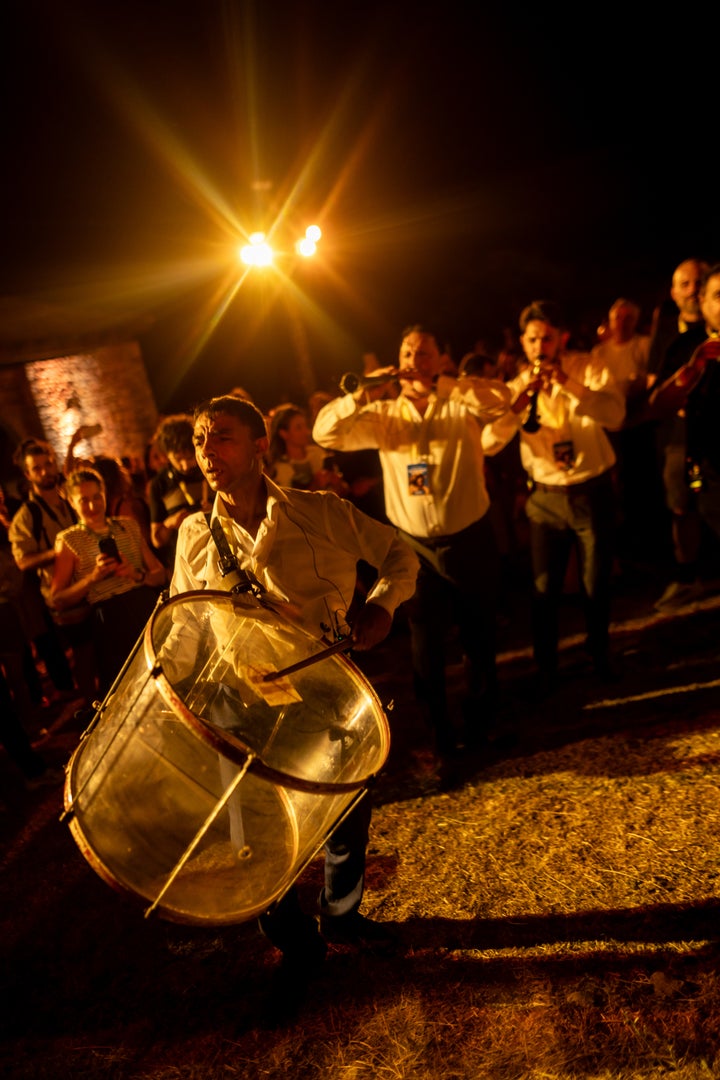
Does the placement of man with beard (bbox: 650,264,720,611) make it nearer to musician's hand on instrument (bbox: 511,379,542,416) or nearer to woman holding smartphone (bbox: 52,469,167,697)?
musician's hand on instrument (bbox: 511,379,542,416)

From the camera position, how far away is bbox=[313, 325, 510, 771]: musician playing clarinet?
4.15 metres

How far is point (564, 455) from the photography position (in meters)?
4.48

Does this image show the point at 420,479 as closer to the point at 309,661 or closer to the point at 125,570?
the point at 125,570

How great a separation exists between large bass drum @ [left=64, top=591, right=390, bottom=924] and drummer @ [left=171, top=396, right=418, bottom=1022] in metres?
0.23

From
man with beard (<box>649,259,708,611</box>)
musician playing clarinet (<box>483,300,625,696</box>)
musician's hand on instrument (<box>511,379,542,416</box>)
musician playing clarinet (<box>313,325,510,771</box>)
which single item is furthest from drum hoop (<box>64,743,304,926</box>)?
man with beard (<box>649,259,708,611</box>)

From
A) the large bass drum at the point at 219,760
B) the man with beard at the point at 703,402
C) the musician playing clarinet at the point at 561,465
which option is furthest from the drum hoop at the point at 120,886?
the man with beard at the point at 703,402

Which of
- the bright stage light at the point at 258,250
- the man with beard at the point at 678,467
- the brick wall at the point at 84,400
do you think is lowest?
the man with beard at the point at 678,467

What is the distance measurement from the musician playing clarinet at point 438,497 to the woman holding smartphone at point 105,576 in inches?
63.1

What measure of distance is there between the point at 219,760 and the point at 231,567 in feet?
2.28

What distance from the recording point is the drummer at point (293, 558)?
2525mm

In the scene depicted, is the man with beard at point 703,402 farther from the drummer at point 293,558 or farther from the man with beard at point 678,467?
the drummer at point 293,558

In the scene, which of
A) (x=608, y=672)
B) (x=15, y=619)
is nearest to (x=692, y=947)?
(x=608, y=672)

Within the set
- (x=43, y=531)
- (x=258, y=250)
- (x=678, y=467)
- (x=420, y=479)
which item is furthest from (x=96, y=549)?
(x=258, y=250)

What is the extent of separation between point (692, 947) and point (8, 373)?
1349 cm
